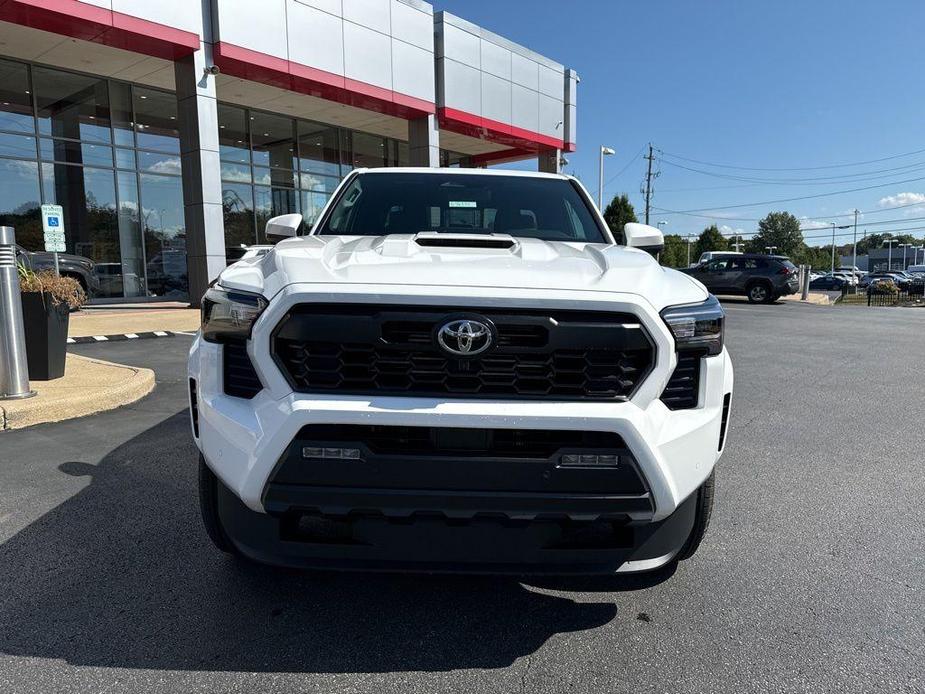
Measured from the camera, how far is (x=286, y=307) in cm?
206

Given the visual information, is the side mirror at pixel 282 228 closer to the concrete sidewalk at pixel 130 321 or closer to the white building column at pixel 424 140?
the concrete sidewalk at pixel 130 321

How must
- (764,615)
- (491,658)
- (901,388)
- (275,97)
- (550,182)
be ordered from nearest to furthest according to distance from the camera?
1. (491,658)
2. (764,615)
3. (550,182)
4. (901,388)
5. (275,97)

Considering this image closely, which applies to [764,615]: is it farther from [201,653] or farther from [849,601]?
[201,653]

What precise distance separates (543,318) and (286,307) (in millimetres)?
809

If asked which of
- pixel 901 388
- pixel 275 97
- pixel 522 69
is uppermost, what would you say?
pixel 522 69

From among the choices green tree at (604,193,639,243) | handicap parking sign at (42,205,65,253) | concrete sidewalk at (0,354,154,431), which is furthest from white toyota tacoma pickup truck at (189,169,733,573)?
green tree at (604,193,639,243)

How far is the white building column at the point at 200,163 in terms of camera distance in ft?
45.1

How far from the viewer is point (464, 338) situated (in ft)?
6.63

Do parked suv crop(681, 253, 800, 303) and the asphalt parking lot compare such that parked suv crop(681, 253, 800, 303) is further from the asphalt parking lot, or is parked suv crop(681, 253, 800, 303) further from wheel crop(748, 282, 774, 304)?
the asphalt parking lot

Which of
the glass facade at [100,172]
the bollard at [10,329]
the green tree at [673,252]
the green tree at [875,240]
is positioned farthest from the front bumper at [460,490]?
the green tree at [875,240]

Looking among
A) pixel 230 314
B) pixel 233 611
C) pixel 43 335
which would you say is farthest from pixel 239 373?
pixel 43 335

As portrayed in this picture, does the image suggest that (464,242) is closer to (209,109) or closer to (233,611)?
(233,611)

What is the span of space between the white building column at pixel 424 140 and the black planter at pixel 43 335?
13.5m

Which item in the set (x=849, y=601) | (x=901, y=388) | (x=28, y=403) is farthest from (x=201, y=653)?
(x=901, y=388)
